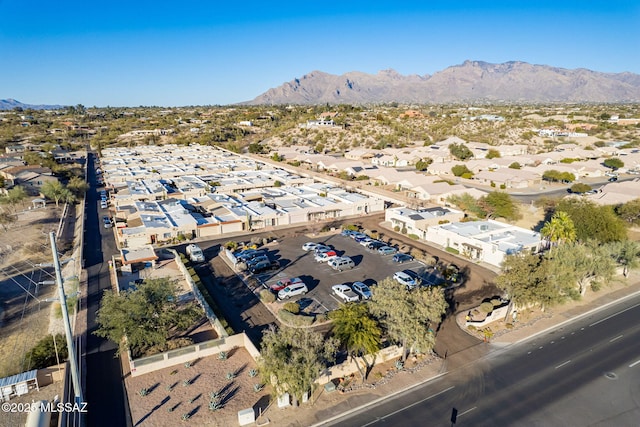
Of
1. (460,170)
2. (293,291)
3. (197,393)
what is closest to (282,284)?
(293,291)

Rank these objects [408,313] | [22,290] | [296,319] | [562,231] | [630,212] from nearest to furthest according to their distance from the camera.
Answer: [408,313], [296,319], [22,290], [562,231], [630,212]

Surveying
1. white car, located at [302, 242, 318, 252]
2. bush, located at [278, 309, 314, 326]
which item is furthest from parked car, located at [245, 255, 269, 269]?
bush, located at [278, 309, 314, 326]

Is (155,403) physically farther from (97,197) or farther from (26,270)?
(97,197)

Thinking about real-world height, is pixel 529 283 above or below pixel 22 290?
above

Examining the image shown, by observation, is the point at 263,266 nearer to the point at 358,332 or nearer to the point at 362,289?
the point at 362,289

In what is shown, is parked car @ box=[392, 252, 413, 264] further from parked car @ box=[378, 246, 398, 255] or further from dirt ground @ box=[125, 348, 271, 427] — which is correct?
dirt ground @ box=[125, 348, 271, 427]

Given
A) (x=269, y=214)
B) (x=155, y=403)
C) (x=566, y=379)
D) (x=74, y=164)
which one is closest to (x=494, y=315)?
(x=566, y=379)
